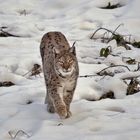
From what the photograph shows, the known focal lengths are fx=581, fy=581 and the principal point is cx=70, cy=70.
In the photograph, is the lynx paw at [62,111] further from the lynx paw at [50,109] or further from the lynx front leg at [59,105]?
the lynx paw at [50,109]

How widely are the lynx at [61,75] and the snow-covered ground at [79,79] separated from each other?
0.55 feet

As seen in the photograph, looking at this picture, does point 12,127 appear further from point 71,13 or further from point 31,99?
point 71,13

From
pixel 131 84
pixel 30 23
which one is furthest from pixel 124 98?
pixel 30 23

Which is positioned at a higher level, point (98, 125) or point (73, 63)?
point (73, 63)

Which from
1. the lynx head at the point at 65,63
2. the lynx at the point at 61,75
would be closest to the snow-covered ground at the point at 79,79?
the lynx at the point at 61,75

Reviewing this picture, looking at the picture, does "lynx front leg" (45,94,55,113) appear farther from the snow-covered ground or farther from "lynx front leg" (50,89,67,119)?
"lynx front leg" (50,89,67,119)

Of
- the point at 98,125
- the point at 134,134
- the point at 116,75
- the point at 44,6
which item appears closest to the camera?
the point at 134,134

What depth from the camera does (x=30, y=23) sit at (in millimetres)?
9508

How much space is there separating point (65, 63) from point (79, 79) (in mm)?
1561

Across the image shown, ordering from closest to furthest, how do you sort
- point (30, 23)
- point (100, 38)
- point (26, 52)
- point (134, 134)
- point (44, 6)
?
1. point (134, 134)
2. point (26, 52)
3. point (100, 38)
4. point (30, 23)
5. point (44, 6)

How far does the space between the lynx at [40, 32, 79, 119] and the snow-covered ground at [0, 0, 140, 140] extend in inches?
Result: 6.6

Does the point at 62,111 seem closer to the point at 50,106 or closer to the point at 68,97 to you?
the point at 68,97

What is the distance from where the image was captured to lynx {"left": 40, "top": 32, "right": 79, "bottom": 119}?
553cm

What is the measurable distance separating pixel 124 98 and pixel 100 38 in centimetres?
258
